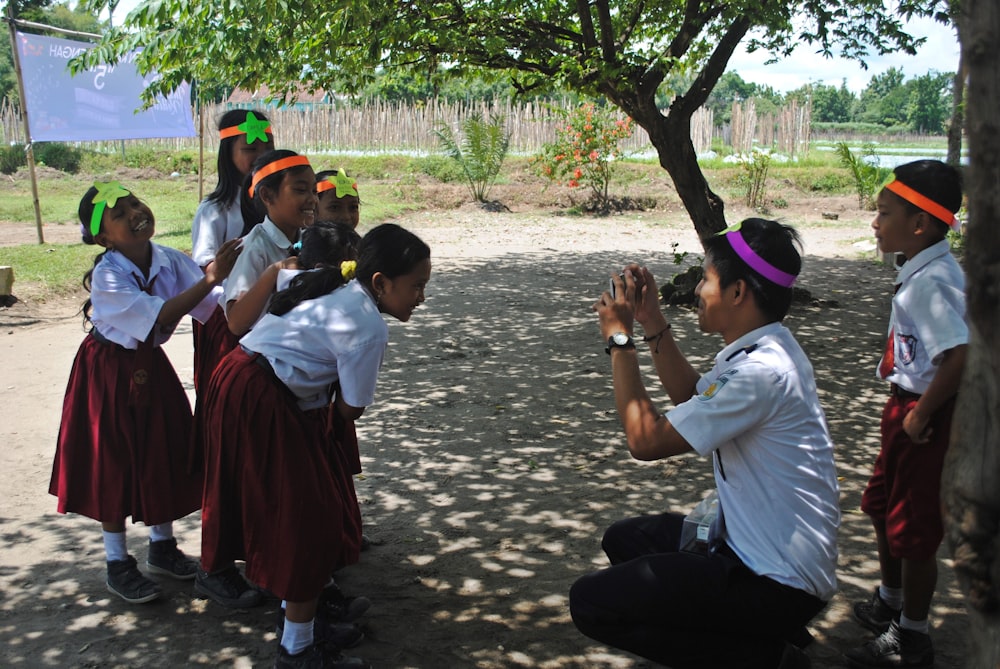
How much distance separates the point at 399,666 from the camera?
297 cm

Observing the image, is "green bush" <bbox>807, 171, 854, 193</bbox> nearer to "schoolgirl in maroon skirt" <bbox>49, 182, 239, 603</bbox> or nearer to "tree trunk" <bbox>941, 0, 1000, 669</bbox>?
"schoolgirl in maroon skirt" <bbox>49, 182, 239, 603</bbox>

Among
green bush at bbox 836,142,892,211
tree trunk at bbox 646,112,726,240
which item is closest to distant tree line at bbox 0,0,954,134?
green bush at bbox 836,142,892,211

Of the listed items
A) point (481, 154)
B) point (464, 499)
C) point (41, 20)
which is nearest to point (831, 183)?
point (481, 154)

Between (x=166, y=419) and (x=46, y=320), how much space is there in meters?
5.60

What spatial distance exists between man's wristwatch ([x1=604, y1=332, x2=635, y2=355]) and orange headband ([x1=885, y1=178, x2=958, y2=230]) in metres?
1.08

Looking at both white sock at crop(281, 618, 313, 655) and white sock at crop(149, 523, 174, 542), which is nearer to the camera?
white sock at crop(281, 618, 313, 655)

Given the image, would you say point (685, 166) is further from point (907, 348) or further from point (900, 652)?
point (900, 652)

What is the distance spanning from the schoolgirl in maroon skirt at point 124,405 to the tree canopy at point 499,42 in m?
1.98

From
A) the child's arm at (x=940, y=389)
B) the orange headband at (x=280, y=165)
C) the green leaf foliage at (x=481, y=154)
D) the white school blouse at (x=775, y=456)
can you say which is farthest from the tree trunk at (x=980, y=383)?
the green leaf foliage at (x=481, y=154)

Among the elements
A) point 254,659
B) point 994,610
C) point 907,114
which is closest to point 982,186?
point 994,610

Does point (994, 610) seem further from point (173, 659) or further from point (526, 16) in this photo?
point (526, 16)

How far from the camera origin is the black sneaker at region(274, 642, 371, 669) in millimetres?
2799

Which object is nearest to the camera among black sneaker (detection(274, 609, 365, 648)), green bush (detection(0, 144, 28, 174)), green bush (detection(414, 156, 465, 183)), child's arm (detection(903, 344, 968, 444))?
child's arm (detection(903, 344, 968, 444))

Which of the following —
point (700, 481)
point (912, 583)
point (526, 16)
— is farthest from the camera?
point (526, 16)
